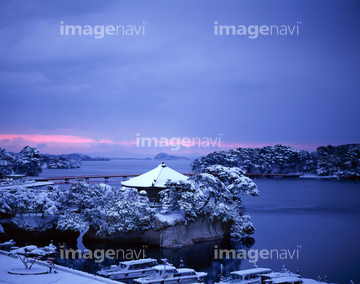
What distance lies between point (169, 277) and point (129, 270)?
3157 millimetres

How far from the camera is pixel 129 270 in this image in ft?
88.3

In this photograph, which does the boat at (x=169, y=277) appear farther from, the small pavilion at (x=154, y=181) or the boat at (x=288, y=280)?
the small pavilion at (x=154, y=181)

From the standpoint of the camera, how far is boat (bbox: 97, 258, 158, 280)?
26.4 m

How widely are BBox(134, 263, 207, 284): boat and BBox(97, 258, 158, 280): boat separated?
45.6 inches

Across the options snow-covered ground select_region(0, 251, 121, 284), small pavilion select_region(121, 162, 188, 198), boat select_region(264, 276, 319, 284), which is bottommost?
boat select_region(264, 276, 319, 284)

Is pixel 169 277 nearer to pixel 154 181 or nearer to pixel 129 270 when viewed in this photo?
pixel 129 270

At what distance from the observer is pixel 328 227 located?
47.9 metres

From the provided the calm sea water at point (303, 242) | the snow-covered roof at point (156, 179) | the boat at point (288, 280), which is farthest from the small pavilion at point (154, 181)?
the boat at point (288, 280)

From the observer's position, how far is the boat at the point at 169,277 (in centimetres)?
2494

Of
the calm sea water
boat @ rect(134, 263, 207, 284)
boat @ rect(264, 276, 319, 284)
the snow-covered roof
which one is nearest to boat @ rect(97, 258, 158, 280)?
boat @ rect(134, 263, 207, 284)

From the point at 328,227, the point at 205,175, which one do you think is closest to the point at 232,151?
the point at 328,227

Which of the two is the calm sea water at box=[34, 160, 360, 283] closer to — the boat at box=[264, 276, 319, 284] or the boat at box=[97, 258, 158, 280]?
the boat at box=[97, 258, 158, 280]

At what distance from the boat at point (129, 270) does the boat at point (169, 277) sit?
45.6 inches

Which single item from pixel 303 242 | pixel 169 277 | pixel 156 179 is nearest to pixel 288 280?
pixel 169 277
